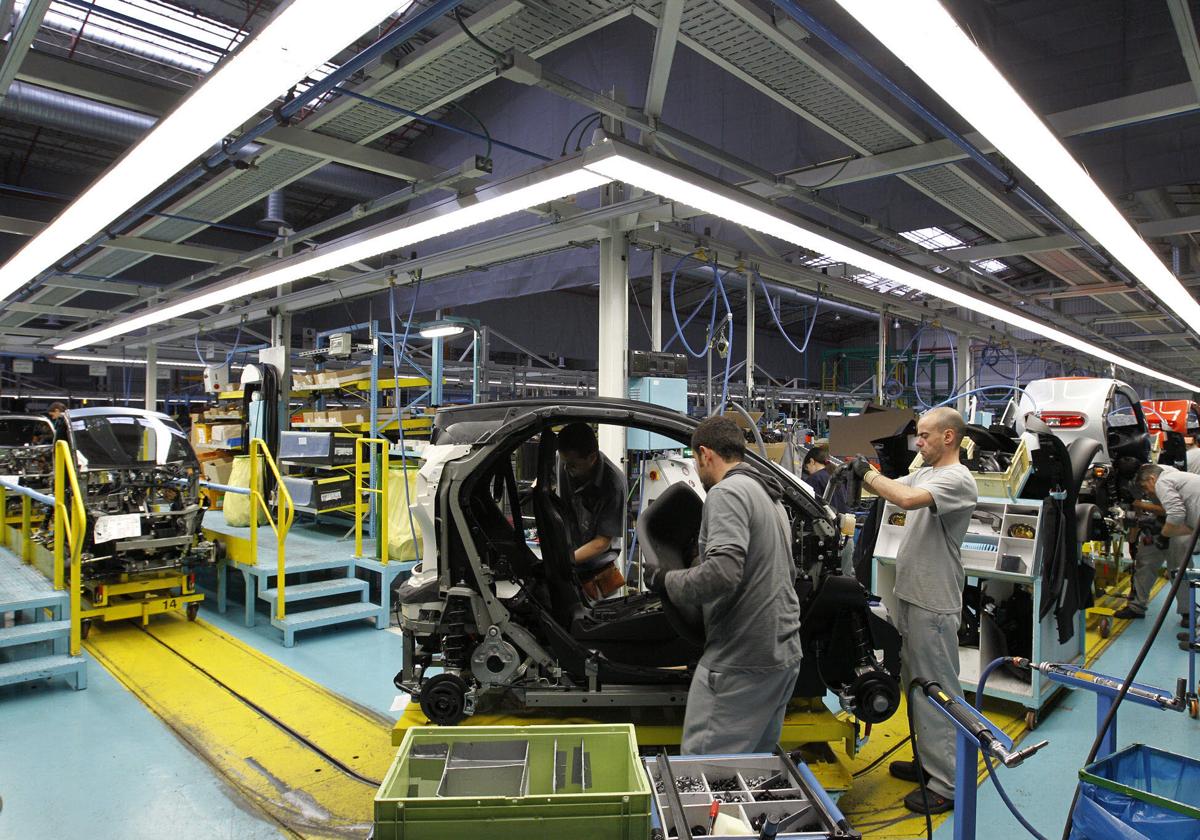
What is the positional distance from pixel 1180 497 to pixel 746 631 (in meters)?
5.29

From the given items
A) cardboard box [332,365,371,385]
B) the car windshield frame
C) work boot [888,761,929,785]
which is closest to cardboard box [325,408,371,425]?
cardboard box [332,365,371,385]

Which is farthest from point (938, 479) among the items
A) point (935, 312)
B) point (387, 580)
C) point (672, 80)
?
point (935, 312)

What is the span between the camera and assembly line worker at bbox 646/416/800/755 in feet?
8.85

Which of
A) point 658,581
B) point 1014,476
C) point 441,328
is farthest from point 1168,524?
point 441,328

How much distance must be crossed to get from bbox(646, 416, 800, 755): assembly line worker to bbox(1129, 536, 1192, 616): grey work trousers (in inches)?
227

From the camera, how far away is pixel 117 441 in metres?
6.61

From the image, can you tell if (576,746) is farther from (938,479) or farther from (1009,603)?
(1009,603)

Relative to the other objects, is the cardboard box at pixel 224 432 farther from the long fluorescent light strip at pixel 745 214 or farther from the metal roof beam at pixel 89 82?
the long fluorescent light strip at pixel 745 214

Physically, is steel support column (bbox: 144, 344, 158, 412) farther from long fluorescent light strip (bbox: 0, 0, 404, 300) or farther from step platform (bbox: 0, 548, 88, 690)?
long fluorescent light strip (bbox: 0, 0, 404, 300)

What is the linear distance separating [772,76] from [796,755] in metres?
3.26

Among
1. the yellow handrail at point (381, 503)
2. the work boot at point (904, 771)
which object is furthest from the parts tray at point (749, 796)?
the yellow handrail at point (381, 503)

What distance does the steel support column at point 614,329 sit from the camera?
5617 millimetres

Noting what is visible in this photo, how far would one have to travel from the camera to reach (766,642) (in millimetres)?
2727

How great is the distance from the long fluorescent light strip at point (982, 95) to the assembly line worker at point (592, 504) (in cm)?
231
